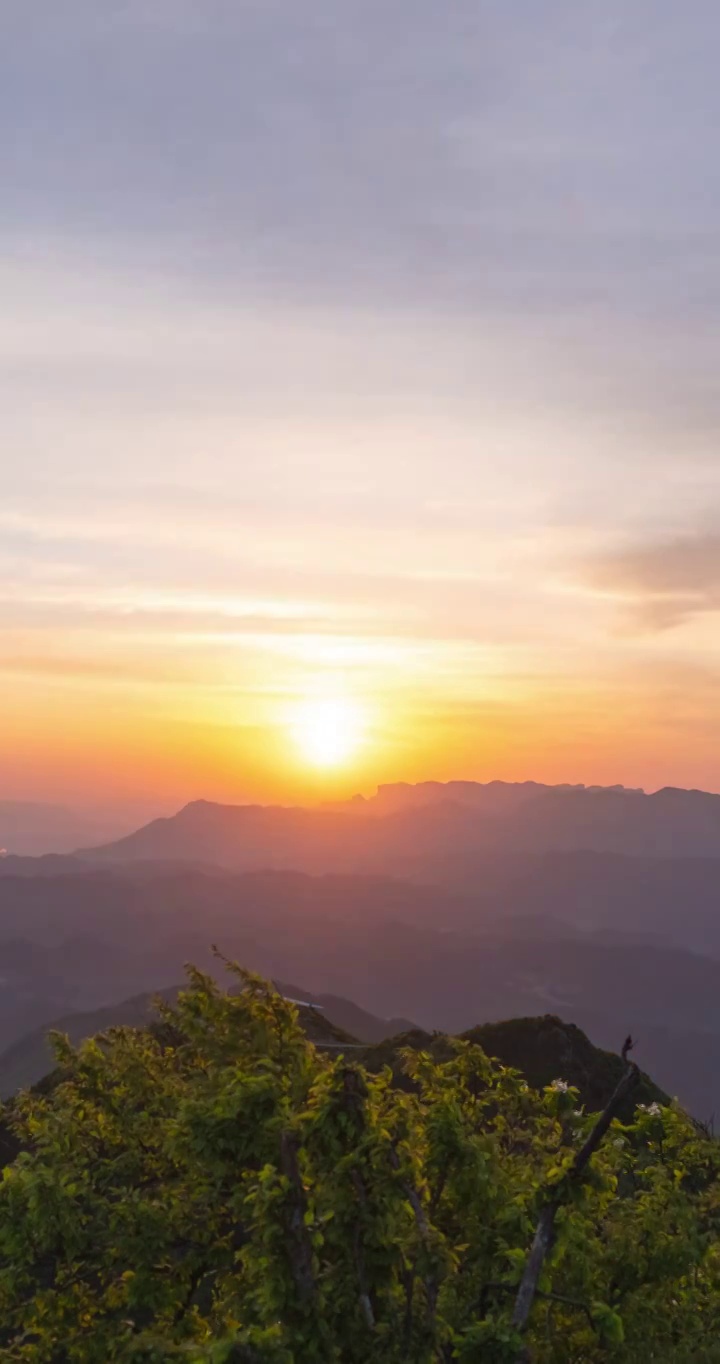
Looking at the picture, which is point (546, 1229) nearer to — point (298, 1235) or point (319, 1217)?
point (319, 1217)

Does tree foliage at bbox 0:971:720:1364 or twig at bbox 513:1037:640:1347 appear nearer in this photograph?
twig at bbox 513:1037:640:1347

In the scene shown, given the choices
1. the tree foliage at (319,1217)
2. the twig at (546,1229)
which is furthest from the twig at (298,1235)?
the twig at (546,1229)

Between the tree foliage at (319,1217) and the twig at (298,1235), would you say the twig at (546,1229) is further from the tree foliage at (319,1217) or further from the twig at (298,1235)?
the twig at (298,1235)

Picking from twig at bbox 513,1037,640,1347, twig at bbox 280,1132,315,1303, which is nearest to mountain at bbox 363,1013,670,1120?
twig at bbox 513,1037,640,1347

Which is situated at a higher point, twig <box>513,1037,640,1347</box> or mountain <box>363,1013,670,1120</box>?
twig <box>513,1037,640,1347</box>

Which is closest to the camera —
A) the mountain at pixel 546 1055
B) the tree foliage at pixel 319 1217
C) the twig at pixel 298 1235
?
the twig at pixel 298 1235

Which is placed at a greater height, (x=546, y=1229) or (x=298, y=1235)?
(x=298, y=1235)

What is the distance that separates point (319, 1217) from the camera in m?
12.4

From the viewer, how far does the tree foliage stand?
477 inches

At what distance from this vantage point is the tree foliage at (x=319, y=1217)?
39.8ft

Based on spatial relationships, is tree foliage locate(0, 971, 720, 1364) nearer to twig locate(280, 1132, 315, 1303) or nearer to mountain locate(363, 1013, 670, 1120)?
twig locate(280, 1132, 315, 1303)

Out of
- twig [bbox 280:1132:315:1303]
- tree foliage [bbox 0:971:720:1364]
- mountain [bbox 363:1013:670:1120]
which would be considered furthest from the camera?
mountain [bbox 363:1013:670:1120]

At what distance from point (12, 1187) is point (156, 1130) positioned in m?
2.89

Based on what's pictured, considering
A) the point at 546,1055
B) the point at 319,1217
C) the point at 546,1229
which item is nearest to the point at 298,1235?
the point at 319,1217
